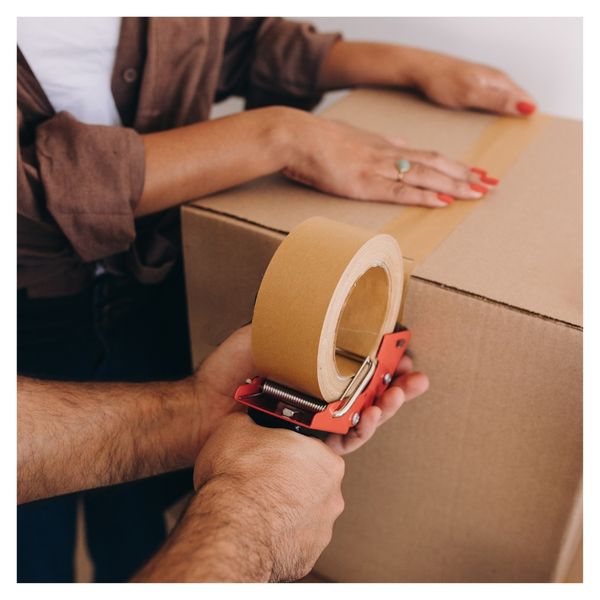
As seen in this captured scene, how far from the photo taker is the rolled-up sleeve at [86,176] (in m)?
0.63

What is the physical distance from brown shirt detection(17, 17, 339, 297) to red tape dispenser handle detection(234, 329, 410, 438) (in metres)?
0.23

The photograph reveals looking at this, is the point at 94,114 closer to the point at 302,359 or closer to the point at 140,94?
the point at 140,94

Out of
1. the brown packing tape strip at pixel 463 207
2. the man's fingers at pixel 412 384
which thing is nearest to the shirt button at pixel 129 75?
the brown packing tape strip at pixel 463 207

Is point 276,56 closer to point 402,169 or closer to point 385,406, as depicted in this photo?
point 402,169

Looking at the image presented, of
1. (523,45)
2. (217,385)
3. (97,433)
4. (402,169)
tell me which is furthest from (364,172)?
(523,45)

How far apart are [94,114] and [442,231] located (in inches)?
15.1

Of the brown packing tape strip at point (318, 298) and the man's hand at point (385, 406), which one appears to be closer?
the brown packing tape strip at point (318, 298)

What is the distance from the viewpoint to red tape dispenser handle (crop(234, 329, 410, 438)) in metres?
0.53

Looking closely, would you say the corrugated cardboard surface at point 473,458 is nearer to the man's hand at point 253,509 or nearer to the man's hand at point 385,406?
the man's hand at point 385,406

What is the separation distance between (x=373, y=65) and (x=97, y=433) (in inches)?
23.3

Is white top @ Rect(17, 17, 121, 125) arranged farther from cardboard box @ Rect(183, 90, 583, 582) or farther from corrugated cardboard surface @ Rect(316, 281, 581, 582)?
corrugated cardboard surface @ Rect(316, 281, 581, 582)

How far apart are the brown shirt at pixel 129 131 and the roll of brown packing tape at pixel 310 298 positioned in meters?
0.23

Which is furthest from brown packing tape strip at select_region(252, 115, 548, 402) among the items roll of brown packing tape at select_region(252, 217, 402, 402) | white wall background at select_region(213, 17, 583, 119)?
white wall background at select_region(213, 17, 583, 119)

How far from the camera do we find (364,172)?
71cm
